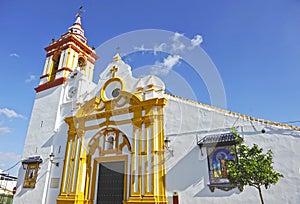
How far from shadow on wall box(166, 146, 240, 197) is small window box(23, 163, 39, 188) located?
29.5ft

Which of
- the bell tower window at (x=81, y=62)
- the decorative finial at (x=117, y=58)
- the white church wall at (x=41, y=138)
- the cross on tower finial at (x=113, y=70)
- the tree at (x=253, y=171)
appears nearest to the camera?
the tree at (x=253, y=171)

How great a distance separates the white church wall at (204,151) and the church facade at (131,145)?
3 cm

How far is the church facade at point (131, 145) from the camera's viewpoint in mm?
8273

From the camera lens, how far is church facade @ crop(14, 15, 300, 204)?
8.27 meters

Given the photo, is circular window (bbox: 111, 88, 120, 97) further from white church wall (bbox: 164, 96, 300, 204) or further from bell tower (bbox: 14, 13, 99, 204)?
white church wall (bbox: 164, 96, 300, 204)

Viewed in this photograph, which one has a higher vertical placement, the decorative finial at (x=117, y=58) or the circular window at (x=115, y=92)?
the decorative finial at (x=117, y=58)

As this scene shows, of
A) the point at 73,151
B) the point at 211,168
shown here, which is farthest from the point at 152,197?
the point at 73,151

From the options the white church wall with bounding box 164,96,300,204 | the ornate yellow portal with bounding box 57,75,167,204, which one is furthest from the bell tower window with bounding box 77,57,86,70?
the white church wall with bounding box 164,96,300,204

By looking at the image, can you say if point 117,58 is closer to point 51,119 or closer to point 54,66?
point 51,119

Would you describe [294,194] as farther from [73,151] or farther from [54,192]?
[54,192]

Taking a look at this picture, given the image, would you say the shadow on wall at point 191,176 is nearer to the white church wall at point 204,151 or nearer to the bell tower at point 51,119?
the white church wall at point 204,151

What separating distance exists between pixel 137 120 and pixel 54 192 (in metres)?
6.66

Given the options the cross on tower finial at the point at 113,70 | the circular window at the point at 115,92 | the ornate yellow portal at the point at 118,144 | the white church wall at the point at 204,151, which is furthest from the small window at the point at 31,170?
the white church wall at the point at 204,151

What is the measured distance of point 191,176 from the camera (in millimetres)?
8992
